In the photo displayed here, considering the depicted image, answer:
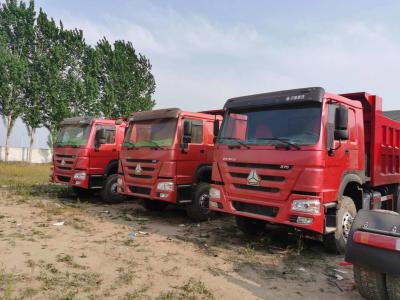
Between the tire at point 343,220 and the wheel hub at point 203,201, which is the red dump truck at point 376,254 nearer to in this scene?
the tire at point 343,220

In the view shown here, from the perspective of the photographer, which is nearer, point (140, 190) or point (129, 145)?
point (140, 190)

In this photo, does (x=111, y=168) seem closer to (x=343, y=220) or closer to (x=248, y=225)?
(x=248, y=225)

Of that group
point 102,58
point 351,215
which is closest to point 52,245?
point 351,215

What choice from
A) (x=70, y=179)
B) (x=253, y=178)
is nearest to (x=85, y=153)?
(x=70, y=179)

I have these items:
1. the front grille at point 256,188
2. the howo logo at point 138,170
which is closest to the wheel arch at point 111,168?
the howo logo at point 138,170

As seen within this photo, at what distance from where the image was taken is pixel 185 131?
7.84 m

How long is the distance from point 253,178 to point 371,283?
2352 mm

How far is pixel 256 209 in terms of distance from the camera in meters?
5.75

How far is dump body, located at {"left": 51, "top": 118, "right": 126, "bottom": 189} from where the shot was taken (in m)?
10.2

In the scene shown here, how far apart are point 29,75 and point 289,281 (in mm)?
28797

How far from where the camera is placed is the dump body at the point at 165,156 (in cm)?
777

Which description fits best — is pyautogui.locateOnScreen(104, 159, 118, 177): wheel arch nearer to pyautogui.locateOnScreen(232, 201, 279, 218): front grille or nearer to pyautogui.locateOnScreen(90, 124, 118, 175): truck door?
pyautogui.locateOnScreen(90, 124, 118, 175): truck door

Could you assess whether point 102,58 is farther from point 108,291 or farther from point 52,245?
point 108,291

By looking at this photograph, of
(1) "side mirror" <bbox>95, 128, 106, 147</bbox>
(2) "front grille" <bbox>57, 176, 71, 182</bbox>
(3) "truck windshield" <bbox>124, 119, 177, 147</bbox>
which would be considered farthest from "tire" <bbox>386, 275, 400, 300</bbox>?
(2) "front grille" <bbox>57, 176, 71, 182</bbox>
